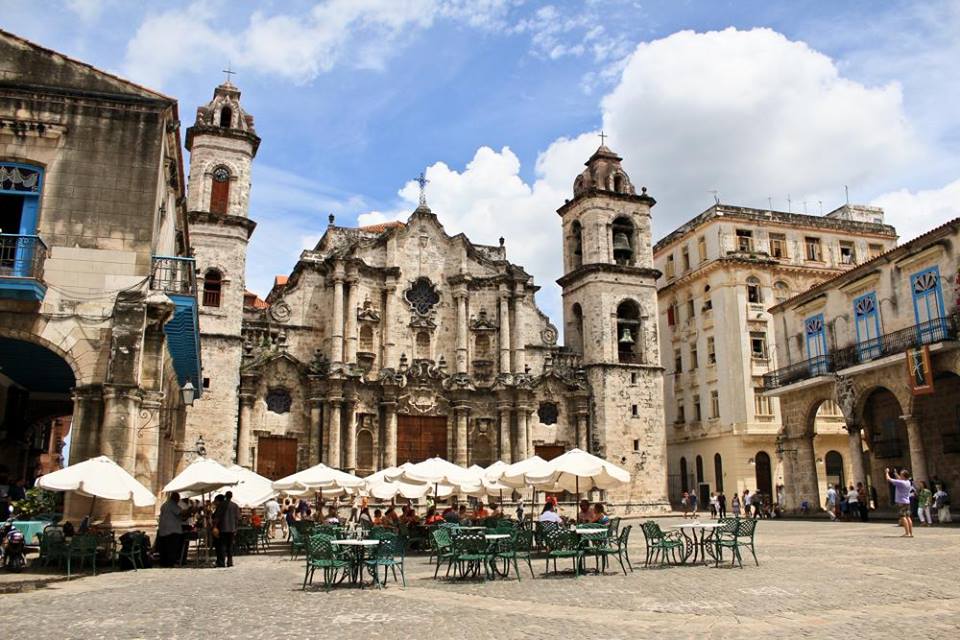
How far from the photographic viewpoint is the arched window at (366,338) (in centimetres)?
3569

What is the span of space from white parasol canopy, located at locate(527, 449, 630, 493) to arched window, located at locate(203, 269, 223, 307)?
18.0m

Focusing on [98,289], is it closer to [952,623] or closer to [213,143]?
[952,623]

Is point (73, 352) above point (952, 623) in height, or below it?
above

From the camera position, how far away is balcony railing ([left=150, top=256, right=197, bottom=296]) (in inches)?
647

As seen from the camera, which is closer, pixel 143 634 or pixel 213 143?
pixel 143 634

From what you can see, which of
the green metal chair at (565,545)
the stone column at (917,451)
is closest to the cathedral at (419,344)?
the stone column at (917,451)

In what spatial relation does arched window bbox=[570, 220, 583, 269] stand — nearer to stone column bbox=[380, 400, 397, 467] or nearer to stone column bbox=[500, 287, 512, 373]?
stone column bbox=[500, 287, 512, 373]

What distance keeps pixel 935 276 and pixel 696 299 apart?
1876cm

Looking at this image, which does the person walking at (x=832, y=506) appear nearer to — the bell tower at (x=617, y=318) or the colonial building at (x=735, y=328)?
the bell tower at (x=617, y=318)

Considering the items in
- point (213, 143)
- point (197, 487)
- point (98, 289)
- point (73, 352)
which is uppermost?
point (213, 143)

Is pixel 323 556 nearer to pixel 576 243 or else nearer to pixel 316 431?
pixel 316 431

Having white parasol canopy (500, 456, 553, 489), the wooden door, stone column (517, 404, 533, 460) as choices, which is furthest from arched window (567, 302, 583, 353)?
white parasol canopy (500, 456, 553, 489)

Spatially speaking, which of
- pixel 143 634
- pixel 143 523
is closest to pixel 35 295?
pixel 143 523

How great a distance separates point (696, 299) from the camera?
44.1 m
